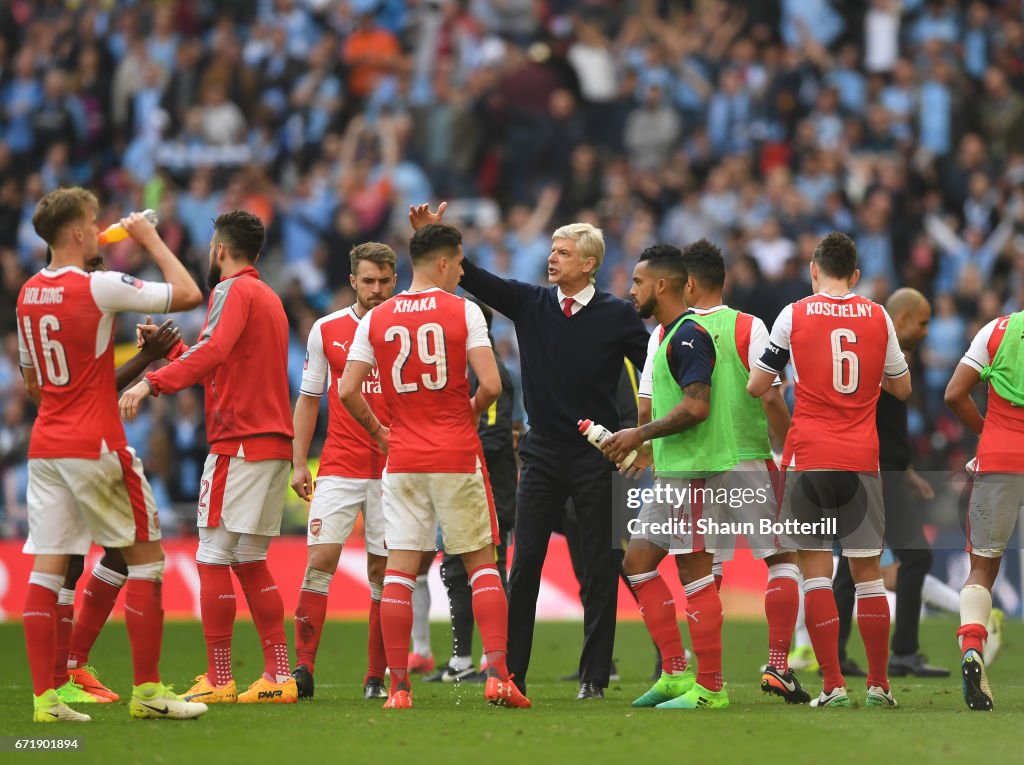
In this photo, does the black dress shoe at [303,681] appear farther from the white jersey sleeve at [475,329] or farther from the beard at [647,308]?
the beard at [647,308]

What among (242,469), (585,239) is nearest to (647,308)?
(585,239)

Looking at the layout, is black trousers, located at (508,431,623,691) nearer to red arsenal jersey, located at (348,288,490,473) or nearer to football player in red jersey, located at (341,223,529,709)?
football player in red jersey, located at (341,223,529,709)

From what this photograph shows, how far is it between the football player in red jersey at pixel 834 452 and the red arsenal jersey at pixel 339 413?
2.57m

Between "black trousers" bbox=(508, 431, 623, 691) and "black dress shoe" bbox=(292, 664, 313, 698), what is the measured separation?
1279 millimetres

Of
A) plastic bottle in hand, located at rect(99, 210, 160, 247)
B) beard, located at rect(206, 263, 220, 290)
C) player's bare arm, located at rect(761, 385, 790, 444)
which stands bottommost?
player's bare arm, located at rect(761, 385, 790, 444)

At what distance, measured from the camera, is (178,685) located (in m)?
10.8

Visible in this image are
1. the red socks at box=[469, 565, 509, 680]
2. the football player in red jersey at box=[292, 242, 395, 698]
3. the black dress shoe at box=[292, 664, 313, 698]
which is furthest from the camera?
the football player in red jersey at box=[292, 242, 395, 698]

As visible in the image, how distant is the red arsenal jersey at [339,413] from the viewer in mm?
9977

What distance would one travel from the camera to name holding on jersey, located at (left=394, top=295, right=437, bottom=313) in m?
8.81

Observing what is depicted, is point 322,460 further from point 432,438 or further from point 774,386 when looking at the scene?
point 774,386

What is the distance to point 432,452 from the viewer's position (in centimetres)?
877

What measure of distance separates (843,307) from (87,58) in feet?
60.6

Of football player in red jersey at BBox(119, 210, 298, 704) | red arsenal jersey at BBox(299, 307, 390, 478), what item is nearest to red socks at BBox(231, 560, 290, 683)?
football player in red jersey at BBox(119, 210, 298, 704)

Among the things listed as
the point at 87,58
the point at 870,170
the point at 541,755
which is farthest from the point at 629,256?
the point at 541,755
